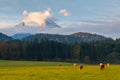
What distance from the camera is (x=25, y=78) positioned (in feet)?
119

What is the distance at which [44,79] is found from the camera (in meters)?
34.9

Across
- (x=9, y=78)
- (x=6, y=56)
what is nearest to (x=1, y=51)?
(x=6, y=56)

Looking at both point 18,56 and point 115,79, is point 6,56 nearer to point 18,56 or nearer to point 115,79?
point 18,56

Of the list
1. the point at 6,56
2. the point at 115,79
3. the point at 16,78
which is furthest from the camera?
the point at 6,56

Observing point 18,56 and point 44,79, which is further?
point 18,56

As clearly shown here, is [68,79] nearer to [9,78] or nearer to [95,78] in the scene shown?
[95,78]

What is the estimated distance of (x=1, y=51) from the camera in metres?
198

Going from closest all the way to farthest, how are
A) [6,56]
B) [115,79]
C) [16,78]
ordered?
[115,79]
[16,78]
[6,56]

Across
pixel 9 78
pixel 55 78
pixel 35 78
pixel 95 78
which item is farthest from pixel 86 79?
pixel 9 78

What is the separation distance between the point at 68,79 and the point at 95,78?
115 inches

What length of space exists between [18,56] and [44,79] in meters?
164

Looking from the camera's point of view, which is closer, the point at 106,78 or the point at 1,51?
the point at 106,78

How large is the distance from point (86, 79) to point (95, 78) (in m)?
1.09

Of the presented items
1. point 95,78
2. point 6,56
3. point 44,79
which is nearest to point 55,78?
point 44,79
